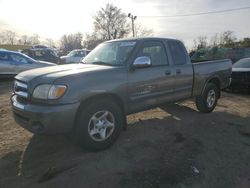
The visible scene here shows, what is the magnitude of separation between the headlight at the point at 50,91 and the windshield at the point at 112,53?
4.31ft

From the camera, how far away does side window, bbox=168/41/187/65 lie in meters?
5.90

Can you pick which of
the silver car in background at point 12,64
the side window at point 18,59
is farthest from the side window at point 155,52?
the side window at point 18,59

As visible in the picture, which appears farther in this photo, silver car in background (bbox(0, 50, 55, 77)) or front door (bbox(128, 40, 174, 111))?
silver car in background (bbox(0, 50, 55, 77))

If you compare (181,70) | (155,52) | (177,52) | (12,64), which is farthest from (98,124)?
(12,64)

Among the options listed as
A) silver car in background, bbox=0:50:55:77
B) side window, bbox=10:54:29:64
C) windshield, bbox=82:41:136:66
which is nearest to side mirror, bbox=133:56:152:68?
windshield, bbox=82:41:136:66

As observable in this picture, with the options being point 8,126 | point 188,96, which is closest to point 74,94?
point 8,126

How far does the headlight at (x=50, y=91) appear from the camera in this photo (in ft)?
12.7

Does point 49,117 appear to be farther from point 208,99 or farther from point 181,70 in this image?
point 208,99

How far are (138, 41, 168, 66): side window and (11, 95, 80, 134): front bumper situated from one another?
6.28 feet

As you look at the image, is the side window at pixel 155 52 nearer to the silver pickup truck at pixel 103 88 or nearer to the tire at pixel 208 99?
the silver pickup truck at pixel 103 88

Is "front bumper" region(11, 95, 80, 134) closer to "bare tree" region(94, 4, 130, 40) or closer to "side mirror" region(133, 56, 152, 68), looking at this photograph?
"side mirror" region(133, 56, 152, 68)

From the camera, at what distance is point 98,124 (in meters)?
4.39

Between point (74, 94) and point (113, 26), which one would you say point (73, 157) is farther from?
point (113, 26)

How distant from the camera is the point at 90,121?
4.25m
